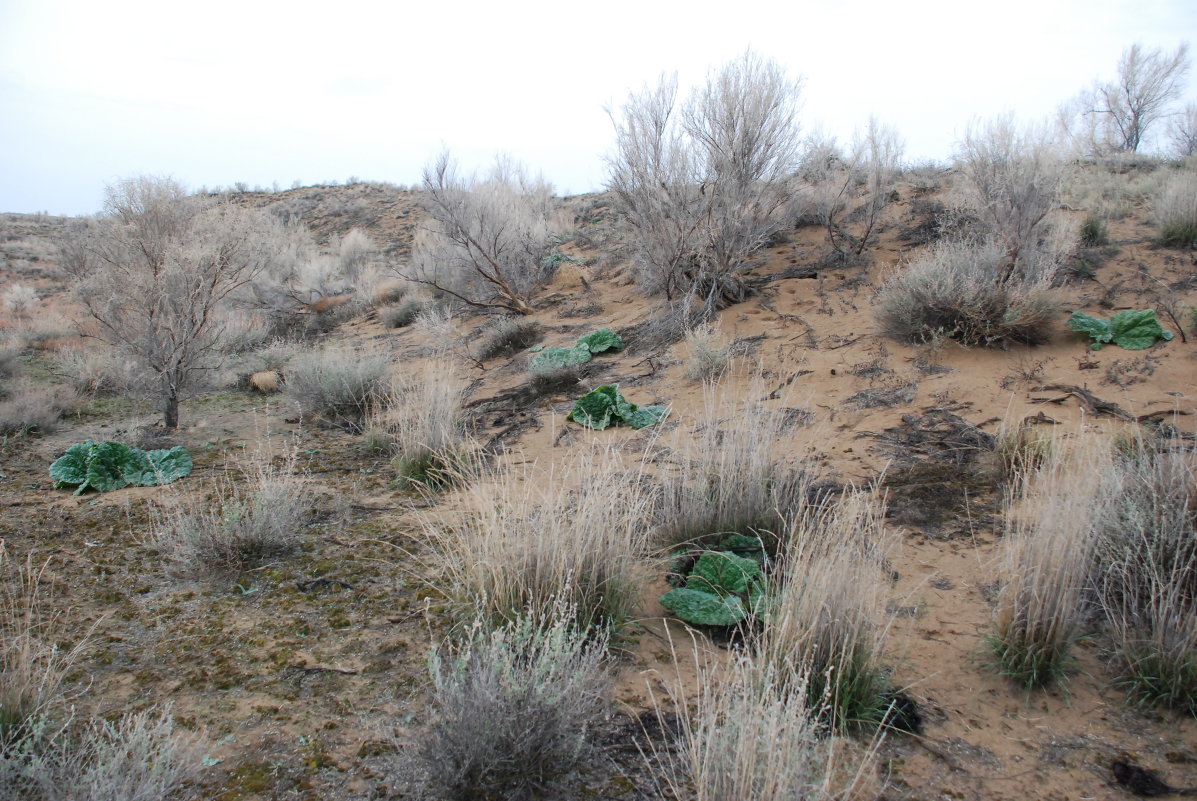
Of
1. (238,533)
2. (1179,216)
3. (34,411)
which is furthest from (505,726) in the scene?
(1179,216)

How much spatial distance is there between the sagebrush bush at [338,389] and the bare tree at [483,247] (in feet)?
9.64

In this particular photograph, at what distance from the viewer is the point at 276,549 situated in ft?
11.9

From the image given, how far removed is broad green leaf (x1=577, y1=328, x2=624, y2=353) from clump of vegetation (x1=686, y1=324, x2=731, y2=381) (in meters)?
1.39

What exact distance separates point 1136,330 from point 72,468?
8865mm

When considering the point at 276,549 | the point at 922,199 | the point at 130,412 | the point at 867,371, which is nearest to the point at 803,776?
the point at 276,549

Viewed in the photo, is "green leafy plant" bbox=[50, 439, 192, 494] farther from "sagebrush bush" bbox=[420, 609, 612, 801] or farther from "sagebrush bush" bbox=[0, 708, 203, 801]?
"sagebrush bush" bbox=[420, 609, 612, 801]

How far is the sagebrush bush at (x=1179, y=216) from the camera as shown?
757cm

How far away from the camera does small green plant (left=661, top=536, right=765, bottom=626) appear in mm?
2758

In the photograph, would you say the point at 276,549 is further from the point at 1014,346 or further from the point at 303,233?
the point at 303,233

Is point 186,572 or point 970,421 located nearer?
point 186,572

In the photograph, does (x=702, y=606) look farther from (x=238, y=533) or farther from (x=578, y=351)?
(x=578, y=351)

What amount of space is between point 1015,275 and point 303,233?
18.4 meters

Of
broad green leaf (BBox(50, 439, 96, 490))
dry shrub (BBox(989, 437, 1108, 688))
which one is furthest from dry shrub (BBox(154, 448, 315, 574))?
dry shrub (BBox(989, 437, 1108, 688))

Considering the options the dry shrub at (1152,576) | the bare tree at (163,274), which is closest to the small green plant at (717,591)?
the dry shrub at (1152,576)
